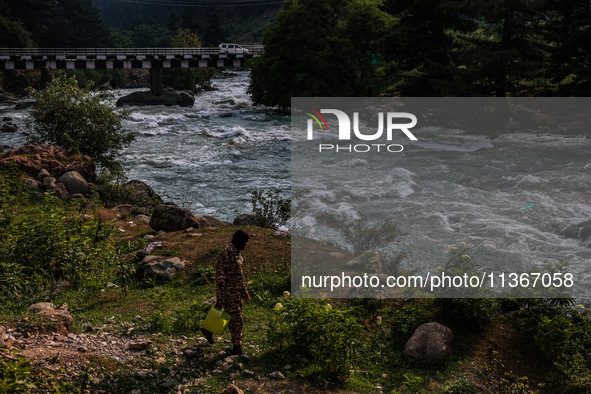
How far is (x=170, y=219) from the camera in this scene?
45.2 feet

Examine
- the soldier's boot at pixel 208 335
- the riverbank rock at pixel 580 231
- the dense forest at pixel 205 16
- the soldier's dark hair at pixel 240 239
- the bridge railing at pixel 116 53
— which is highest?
the dense forest at pixel 205 16

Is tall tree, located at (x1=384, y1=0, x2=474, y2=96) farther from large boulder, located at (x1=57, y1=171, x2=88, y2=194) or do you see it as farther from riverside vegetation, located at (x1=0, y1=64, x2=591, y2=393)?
riverside vegetation, located at (x1=0, y1=64, x2=591, y2=393)

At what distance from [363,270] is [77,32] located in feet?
236

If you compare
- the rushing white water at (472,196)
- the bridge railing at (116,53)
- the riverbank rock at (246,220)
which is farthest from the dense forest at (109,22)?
the riverbank rock at (246,220)

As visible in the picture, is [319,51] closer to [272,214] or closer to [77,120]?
[77,120]

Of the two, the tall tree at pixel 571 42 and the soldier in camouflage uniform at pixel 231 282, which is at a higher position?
the tall tree at pixel 571 42

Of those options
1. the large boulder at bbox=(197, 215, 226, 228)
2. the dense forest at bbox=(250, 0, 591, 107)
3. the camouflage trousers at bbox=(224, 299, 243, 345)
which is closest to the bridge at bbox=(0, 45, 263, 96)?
the dense forest at bbox=(250, 0, 591, 107)

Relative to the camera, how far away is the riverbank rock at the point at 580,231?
47.5ft

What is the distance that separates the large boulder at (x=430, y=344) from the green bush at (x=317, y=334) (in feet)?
3.59

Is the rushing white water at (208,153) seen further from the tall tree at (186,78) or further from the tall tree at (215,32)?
the tall tree at (215,32)

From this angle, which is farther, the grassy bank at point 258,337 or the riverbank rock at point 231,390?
the grassy bank at point 258,337

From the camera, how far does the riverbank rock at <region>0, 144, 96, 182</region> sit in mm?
18375

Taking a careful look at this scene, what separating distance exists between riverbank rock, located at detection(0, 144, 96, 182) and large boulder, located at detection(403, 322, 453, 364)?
14055 millimetres

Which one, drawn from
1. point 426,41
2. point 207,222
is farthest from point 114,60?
point 207,222
